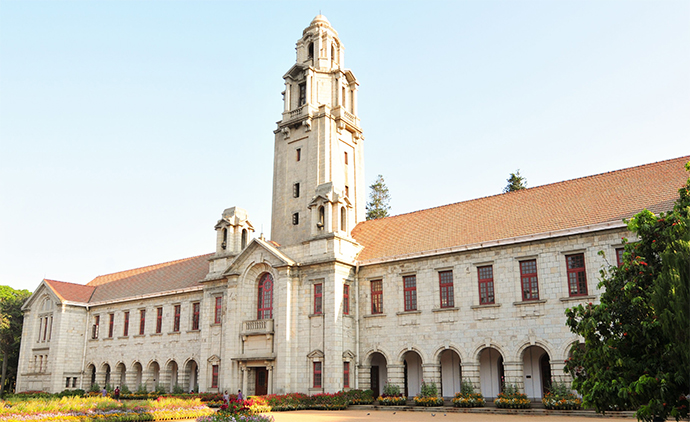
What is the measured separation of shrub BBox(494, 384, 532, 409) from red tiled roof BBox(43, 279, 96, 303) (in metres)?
35.9

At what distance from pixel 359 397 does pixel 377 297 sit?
17.8 feet

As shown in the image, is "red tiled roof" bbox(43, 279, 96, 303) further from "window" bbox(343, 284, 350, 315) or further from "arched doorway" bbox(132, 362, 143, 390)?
"window" bbox(343, 284, 350, 315)

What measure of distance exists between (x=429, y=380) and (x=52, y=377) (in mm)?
30829

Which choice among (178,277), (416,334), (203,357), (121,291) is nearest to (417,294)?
(416,334)

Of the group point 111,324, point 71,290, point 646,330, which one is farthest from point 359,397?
point 71,290

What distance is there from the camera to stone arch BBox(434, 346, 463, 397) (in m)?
30.0

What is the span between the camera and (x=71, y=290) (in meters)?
48.6

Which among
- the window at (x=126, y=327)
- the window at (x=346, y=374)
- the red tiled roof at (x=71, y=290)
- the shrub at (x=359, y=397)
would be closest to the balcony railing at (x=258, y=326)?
the window at (x=346, y=374)

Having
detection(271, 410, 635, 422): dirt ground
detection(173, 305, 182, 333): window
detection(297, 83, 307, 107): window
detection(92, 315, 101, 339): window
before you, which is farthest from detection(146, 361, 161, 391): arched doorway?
detection(297, 83, 307, 107): window

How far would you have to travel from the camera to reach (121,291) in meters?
46.8

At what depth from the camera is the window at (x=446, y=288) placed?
29616 mm

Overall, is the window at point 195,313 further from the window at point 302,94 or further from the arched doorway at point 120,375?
the window at point 302,94

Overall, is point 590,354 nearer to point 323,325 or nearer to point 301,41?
point 323,325

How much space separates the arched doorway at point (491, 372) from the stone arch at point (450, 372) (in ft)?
3.81
